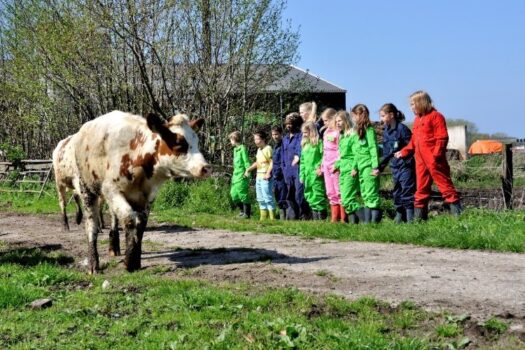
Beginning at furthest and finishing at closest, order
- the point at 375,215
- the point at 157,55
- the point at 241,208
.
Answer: the point at 157,55 → the point at 241,208 → the point at 375,215

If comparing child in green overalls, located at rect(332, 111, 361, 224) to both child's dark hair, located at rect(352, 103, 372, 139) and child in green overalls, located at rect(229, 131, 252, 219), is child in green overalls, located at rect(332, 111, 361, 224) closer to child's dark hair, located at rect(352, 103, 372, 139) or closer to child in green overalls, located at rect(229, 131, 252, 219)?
child's dark hair, located at rect(352, 103, 372, 139)

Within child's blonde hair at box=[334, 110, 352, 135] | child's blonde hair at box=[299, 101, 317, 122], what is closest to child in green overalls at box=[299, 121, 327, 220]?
child's blonde hair at box=[299, 101, 317, 122]

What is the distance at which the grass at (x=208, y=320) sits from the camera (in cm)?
450

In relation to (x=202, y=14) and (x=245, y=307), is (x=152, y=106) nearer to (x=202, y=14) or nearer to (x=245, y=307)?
(x=202, y=14)

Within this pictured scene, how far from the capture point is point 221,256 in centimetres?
848

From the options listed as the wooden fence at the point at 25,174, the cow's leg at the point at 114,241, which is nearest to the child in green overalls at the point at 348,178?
the cow's leg at the point at 114,241

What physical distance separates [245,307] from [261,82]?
15080 millimetres

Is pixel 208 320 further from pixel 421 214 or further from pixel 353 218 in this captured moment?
pixel 353 218

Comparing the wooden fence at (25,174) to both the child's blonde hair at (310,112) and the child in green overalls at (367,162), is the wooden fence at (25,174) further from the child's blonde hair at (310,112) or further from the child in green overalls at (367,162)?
the child in green overalls at (367,162)

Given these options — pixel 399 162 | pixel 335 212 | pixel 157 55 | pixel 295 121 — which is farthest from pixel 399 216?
pixel 157 55

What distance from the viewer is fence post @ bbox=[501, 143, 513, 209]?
12.2 m

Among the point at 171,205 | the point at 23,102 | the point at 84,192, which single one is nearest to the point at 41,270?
the point at 84,192

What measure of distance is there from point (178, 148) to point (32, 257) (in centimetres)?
281

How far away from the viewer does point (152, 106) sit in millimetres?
19688
